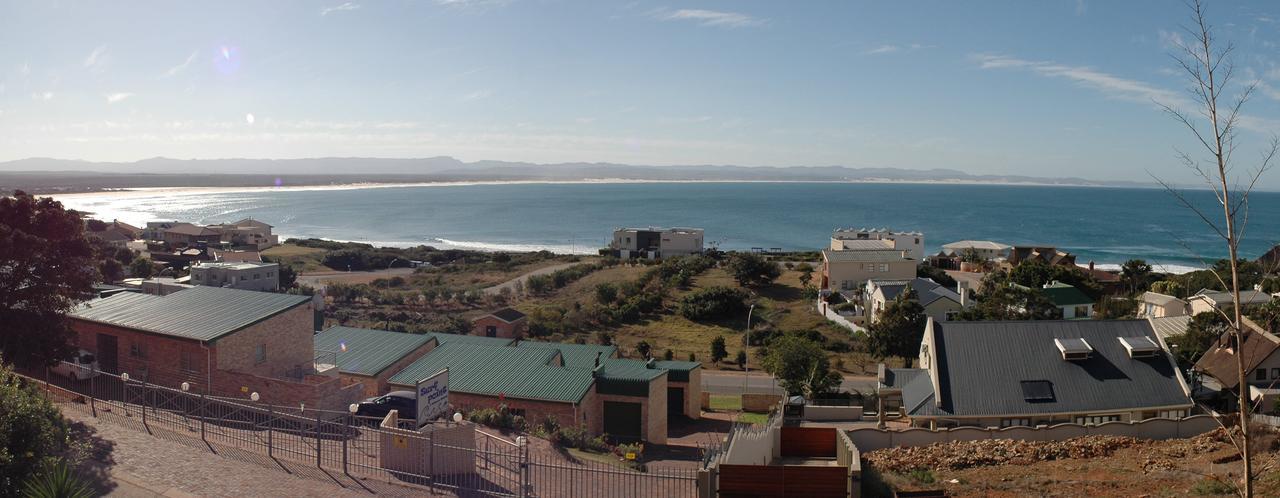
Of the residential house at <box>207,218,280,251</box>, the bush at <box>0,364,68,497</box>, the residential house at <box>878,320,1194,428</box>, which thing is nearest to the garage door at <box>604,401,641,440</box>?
the residential house at <box>878,320,1194,428</box>

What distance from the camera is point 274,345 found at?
19938 mm

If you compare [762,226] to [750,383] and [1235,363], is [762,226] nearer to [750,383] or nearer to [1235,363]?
[750,383]

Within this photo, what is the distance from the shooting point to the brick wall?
1872 centimetres

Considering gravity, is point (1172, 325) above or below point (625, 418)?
above

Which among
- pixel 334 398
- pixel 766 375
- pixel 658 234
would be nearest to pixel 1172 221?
pixel 658 234

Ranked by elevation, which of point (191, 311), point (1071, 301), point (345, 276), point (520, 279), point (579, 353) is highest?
point (191, 311)

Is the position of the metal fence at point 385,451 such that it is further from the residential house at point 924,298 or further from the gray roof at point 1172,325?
the residential house at point 924,298

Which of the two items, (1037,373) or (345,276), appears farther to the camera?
(345,276)

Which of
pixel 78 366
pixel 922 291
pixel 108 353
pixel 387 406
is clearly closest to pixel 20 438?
pixel 387 406

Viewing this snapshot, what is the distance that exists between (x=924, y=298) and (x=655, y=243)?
1787 inches

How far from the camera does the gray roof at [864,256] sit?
53719 millimetres

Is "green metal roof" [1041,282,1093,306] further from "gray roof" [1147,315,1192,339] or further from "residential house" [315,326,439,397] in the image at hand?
"residential house" [315,326,439,397]

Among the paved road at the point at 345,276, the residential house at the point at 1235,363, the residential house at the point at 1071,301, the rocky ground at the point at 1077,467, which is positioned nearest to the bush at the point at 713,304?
the residential house at the point at 1071,301

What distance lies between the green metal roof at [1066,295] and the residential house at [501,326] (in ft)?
92.1
